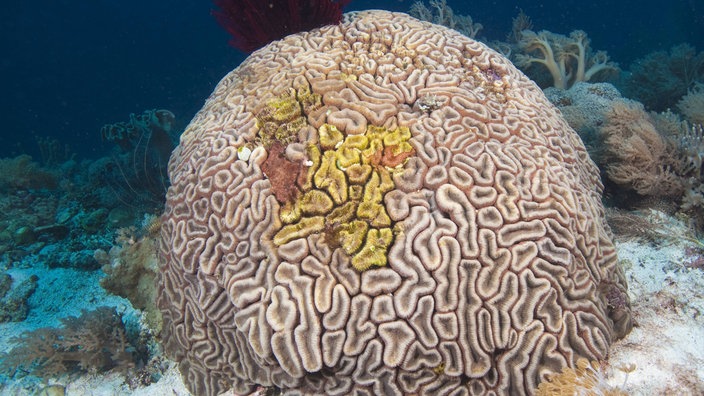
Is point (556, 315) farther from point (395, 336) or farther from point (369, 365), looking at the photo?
point (369, 365)

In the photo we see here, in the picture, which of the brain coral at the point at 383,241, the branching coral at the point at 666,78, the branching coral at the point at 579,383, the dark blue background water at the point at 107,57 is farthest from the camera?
the dark blue background water at the point at 107,57

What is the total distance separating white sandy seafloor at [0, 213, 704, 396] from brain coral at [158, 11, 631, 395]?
10.9 inches

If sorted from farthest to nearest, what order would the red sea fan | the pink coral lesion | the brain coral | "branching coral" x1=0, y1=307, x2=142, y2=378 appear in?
the red sea fan
"branching coral" x1=0, y1=307, x2=142, y2=378
the pink coral lesion
the brain coral

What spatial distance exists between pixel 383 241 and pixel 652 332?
2.75 metres

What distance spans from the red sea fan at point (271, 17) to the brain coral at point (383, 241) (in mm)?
1023

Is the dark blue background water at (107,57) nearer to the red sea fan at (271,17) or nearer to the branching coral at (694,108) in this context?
the red sea fan at (271,17)

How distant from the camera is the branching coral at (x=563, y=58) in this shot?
9.09m

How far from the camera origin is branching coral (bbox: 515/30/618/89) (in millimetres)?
9094

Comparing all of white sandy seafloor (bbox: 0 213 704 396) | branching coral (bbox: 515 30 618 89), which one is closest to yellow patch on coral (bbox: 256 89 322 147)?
white sandy seafloor (bbox: 0 213 704 396)

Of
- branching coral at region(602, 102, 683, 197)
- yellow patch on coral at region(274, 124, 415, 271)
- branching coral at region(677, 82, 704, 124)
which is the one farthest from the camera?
branching coral at region(677, 82, 704, 124)

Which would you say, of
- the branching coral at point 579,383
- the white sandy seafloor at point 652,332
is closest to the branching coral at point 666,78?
the white sandy seafloor at point 652,332

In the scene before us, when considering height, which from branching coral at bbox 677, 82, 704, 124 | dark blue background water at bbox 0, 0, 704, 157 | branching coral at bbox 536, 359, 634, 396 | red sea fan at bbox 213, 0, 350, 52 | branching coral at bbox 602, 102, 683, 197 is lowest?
dark blue background water at bbox 0, 0, 704, 157

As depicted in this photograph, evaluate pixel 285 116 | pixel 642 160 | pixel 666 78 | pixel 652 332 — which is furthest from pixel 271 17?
Answer: pixel 666 78

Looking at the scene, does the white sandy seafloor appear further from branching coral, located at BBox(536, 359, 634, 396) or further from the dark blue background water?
the dark blue background water
